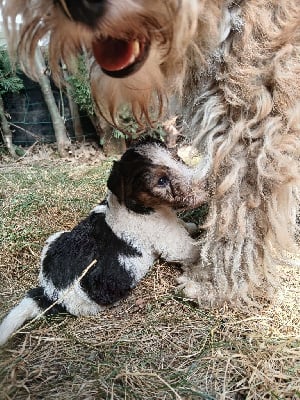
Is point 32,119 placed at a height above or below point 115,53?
below

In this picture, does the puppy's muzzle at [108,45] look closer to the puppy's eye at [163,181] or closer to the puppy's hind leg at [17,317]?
the puppy's eye at [163,181]

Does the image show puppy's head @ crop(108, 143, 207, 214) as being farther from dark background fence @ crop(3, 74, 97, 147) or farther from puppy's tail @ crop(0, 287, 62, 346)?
dark background fence @ crop(3, 74, 97, 147)

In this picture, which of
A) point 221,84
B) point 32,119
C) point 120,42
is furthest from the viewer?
point 32,119

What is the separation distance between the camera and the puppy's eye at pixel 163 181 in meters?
1.94

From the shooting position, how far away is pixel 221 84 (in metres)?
1.71

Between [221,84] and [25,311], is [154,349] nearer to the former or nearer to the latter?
[25,311]

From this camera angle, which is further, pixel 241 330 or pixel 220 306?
pixel 220 306

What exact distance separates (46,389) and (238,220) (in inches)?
34.6

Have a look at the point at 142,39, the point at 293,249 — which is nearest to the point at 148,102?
the point at 142,39

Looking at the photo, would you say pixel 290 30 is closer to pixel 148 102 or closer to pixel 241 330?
pixel 148 102

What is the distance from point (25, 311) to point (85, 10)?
117 cm

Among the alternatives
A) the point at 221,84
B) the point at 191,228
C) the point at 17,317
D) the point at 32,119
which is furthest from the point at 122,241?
the point at 32,119

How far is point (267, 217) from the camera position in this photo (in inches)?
72.0

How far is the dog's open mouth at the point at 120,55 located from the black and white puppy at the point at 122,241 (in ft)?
1.67
